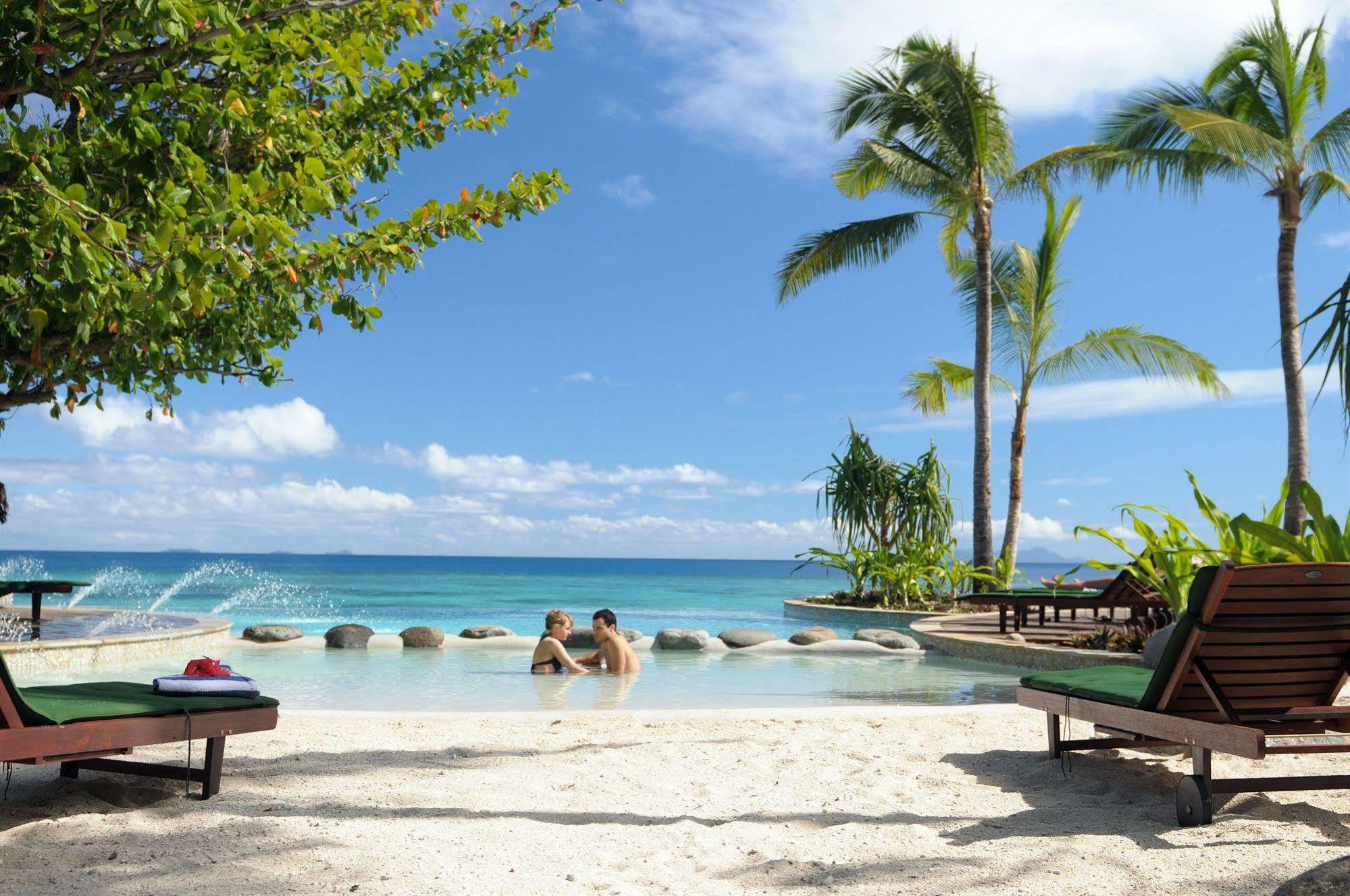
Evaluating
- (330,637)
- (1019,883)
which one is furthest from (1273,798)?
(330,637)

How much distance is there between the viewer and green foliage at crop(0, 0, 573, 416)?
9.49 feet

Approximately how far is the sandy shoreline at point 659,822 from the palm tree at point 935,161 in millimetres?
11170

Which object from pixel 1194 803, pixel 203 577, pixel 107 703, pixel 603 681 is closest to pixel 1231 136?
pixel 603 681

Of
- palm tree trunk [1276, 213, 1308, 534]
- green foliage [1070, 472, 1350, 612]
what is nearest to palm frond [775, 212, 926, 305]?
palm tree trunk [1276, 213, 1308, 534]

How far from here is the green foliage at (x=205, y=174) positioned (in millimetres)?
2893

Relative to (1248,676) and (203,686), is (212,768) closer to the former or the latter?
(203,686)

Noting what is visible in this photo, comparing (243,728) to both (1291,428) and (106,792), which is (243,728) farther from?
(1291,428)

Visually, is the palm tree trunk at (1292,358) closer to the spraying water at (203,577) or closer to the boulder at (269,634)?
the boulder at (269,634)

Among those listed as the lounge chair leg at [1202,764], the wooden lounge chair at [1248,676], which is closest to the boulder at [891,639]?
the wooden lounge chair at [1248,676]

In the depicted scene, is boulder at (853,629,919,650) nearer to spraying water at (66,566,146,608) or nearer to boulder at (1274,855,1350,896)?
boulder at (1274,855,1350,896)

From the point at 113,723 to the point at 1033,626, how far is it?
10.2 meters

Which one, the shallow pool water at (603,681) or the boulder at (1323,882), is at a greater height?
the boulder at (1323,882)

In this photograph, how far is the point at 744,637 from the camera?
11.3 meters

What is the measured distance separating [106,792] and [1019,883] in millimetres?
3190
